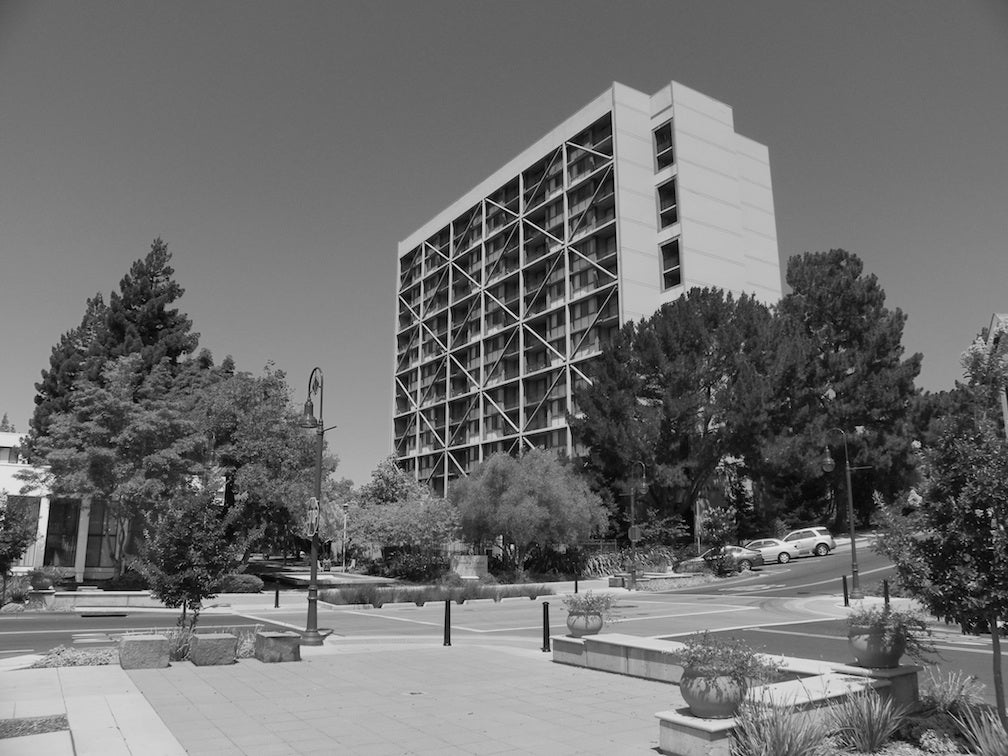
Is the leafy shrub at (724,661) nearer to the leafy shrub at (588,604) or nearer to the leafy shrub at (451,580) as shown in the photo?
the leafy shrub at (588,604)

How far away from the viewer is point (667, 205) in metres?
60.4

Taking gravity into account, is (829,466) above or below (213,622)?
above

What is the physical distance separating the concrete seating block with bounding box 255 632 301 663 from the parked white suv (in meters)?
40.4

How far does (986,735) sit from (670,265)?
181 feet

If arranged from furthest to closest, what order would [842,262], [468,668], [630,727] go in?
[842,262] → [468,668] → [630,727]

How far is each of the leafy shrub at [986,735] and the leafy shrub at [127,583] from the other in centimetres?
3468

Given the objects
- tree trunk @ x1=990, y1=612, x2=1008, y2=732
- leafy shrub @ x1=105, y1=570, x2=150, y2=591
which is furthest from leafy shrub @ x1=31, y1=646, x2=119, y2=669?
→ leafy shrub @ x1=105, y1=570, x2=150, y2=591

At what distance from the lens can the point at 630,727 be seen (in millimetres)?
8578

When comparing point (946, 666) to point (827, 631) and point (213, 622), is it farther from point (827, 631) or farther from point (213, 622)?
point (213, 622)

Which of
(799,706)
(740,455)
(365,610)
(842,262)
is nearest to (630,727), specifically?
(799,706)

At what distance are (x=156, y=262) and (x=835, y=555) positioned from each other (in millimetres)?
46986

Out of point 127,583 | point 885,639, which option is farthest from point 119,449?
point 885,639

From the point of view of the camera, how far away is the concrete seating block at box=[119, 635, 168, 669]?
489 inches

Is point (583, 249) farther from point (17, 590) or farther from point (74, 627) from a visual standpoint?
point (74, 627)
